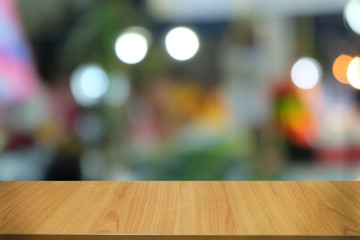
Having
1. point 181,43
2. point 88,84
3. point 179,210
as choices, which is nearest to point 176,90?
point 181,43

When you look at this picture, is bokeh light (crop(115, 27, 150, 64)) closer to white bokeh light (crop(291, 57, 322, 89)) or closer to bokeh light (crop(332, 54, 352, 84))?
white bokeh light (crop(291, 57, 322, 89))

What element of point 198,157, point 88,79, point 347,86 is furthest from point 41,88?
point 347,86

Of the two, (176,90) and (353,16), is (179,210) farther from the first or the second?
(353,16)

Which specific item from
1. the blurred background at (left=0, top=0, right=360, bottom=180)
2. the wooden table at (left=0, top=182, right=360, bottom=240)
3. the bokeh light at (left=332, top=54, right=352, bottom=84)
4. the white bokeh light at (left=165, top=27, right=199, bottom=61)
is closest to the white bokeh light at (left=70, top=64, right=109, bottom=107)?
the blurred background at (left=0, top=0, right=360, bottom=180)

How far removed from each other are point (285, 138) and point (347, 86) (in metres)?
0.33

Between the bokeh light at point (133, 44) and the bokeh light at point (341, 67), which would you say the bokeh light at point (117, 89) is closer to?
the bokeh light at point (133, 44)

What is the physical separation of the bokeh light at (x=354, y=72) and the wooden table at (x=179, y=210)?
1396 millimetres

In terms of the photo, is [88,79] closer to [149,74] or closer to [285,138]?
[149,74]

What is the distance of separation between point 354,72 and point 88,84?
1076 mm

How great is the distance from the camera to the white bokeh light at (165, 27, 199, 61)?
5.58ft

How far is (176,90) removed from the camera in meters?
1.76

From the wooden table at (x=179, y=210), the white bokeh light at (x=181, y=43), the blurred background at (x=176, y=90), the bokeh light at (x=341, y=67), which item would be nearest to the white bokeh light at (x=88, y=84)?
the blurred background at (x=176, y=90)

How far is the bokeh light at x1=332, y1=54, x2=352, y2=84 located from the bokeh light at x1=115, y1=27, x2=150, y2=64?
2.36 feet

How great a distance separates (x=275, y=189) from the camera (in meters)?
0.56
